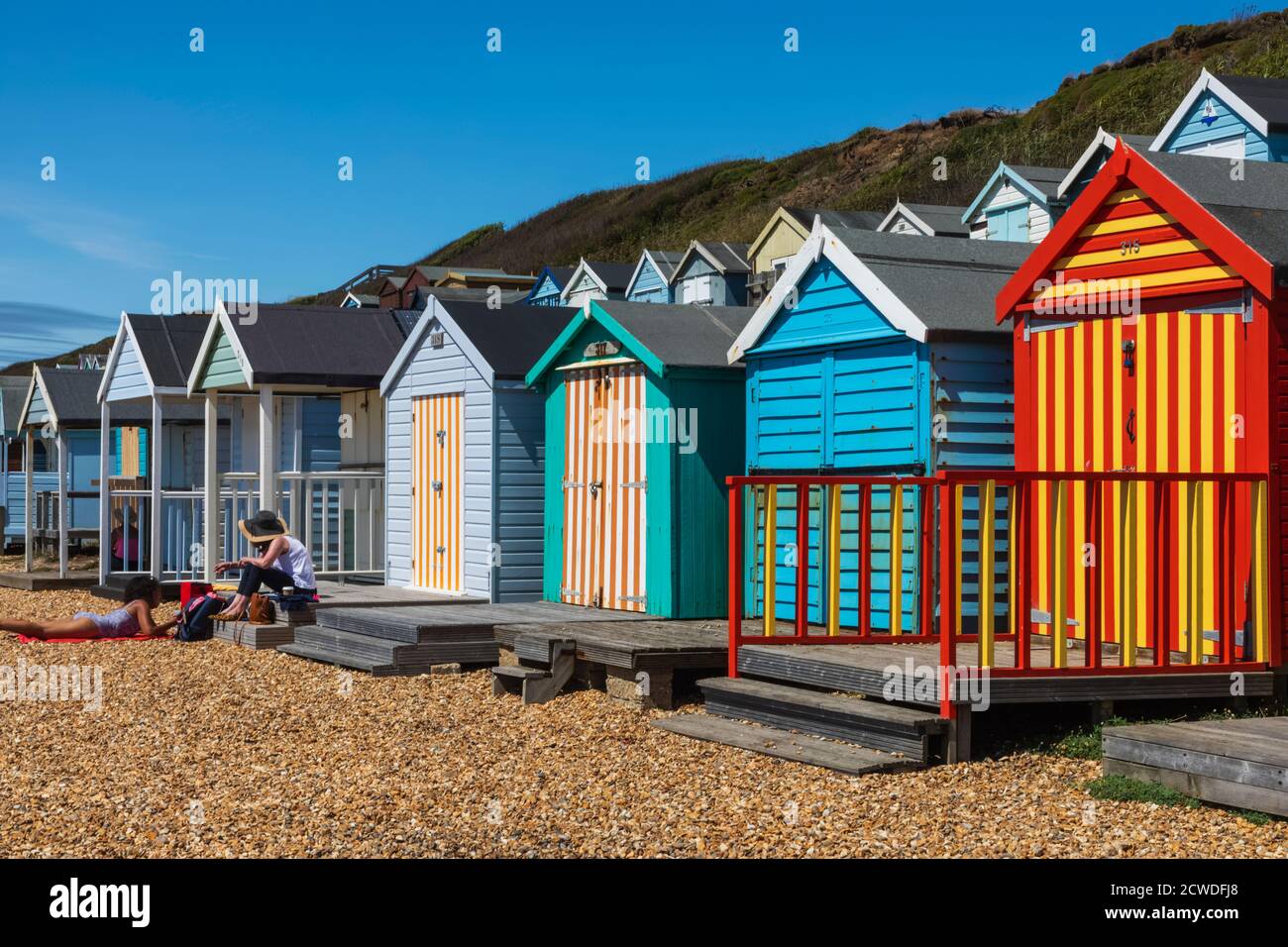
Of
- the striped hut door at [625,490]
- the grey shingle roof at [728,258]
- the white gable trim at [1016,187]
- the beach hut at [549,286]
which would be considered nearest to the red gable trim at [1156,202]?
the striped hut door at [625,490]

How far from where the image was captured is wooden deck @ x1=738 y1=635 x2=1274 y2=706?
8039 millimetres

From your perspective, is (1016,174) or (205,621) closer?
(205,621)

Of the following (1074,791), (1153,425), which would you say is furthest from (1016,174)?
(1074,791)

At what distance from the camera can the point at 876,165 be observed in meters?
78.0

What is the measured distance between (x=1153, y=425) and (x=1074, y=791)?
8.56 feet

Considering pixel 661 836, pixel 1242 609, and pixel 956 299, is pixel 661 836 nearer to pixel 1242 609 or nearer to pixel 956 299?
pixel 1242 609

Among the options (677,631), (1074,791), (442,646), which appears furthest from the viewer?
(442,646)

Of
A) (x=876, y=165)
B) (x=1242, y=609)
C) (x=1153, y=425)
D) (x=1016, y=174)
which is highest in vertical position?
(x=876, y=165)

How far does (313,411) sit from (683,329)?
8137mm

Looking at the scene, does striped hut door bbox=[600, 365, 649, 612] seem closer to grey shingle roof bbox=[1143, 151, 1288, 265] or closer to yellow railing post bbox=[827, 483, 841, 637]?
yellow railing post bbox=[827, 483, 841, 637]

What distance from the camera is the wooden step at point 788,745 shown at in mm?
7824

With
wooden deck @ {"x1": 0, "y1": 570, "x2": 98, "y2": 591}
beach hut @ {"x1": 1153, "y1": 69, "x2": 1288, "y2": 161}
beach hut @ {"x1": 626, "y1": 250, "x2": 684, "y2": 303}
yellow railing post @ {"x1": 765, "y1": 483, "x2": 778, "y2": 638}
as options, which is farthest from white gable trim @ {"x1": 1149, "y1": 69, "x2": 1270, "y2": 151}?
beach hut @ {"x1": 626, "y1": 250, "x2": 684, "y2": 303}

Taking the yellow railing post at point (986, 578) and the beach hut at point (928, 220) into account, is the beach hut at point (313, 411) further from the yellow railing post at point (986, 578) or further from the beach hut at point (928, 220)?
the beach hut at point (928, 220)

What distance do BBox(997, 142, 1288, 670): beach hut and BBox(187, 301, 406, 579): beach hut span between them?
882 cm
